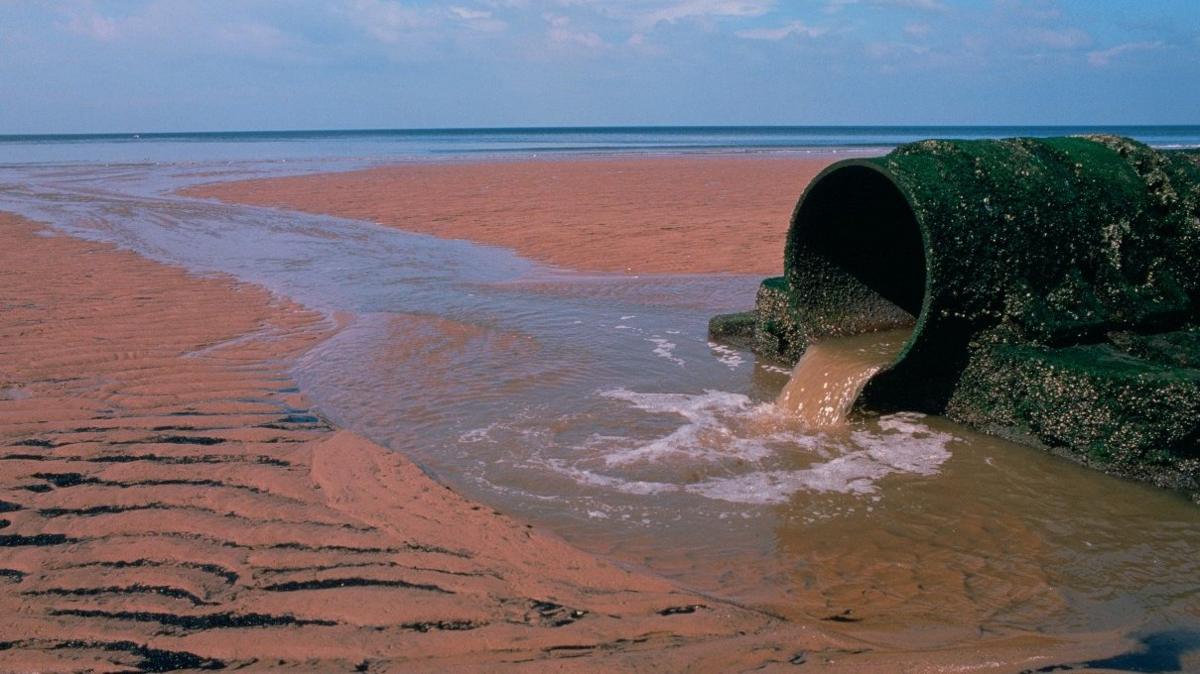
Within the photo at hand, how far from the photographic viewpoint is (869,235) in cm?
690

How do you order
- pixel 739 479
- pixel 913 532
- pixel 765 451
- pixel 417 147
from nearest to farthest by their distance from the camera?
1. pixel 913 532
2. pixel 739 479
3. pixel 765 451
4. pixel 417 147

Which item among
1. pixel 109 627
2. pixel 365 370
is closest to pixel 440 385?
pixel 365 370

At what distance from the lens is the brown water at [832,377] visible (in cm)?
544

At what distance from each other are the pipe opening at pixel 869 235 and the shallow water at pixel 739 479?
1.08 meters

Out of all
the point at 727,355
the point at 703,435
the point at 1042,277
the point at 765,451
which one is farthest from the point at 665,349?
the point at 1042,277

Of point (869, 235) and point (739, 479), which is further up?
point (869, 235)

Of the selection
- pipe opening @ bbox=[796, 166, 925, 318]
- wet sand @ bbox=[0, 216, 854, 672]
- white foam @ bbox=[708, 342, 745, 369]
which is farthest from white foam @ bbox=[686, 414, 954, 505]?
pipe opening @ bbox=[796, 166, 925, 318]

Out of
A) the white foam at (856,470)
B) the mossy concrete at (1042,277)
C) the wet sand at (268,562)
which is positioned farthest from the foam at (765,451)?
the wet sand at (268,562)

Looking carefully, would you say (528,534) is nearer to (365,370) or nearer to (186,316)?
(365,370)

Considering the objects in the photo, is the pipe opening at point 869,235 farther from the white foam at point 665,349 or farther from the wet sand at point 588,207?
the wet sand at point 588,207

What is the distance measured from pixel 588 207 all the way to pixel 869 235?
39.9ft

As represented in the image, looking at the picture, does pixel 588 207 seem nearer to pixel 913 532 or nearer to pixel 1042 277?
pixel 1042 277

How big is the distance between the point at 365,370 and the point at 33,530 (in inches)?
115

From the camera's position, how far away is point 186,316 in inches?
328
